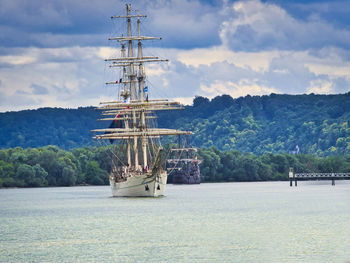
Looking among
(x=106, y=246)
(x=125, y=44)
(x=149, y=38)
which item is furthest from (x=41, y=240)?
(x=125, y=44)

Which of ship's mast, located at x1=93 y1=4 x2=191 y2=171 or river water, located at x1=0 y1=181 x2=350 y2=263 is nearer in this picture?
river water, located at x1=0 y1=181 x2=350 y2=263

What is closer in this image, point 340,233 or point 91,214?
point 340,233

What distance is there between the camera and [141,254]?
56.6 meters

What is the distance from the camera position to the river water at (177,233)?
55719 millimetres

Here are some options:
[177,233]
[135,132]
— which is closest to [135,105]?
[135,132]

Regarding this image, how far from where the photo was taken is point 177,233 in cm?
6988

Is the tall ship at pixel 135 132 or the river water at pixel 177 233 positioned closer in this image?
the river water at pixel 177 233

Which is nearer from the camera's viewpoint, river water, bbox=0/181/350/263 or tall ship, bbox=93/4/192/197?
river water, bbox=0/181/350/263

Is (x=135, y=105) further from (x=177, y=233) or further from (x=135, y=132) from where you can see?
(x=177, y=233)

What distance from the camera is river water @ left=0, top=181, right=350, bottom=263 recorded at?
5572cm

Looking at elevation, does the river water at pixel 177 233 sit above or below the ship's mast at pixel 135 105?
below

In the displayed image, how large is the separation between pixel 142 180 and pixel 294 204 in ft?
71.7

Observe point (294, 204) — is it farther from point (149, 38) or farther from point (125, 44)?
point (125, 44)

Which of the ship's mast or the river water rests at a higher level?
the ship's mast
